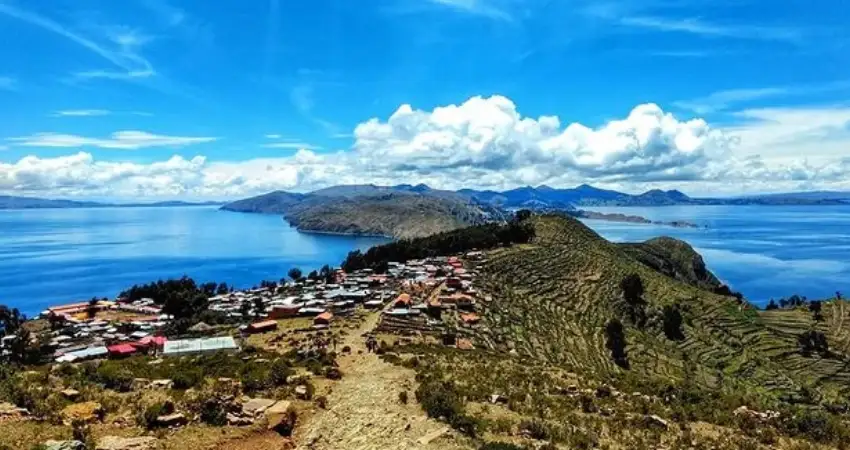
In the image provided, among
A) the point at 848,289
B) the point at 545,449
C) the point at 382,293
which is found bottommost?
the point at 848,289

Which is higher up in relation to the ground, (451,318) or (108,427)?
(108,427)

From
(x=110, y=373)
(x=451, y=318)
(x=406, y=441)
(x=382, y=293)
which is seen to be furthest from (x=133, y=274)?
(x=406, y=441)

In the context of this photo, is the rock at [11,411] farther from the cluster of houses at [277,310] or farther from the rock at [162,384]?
the cluster of houses at [277,310]

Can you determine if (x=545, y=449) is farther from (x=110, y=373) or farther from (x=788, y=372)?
(x=788, y=372)

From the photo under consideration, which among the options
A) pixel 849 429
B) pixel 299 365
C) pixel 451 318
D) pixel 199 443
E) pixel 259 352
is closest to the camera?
pixel 199 443

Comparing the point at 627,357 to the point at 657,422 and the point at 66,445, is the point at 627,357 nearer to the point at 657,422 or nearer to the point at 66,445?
the point at 657,422

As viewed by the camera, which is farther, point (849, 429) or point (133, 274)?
point (133, 274)

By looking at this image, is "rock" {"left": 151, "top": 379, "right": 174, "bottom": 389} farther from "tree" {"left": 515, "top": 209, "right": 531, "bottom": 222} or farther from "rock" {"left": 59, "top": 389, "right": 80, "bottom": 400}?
"tree" {"left": 515, "top": 209, "right": 531, "bottom": 222}
